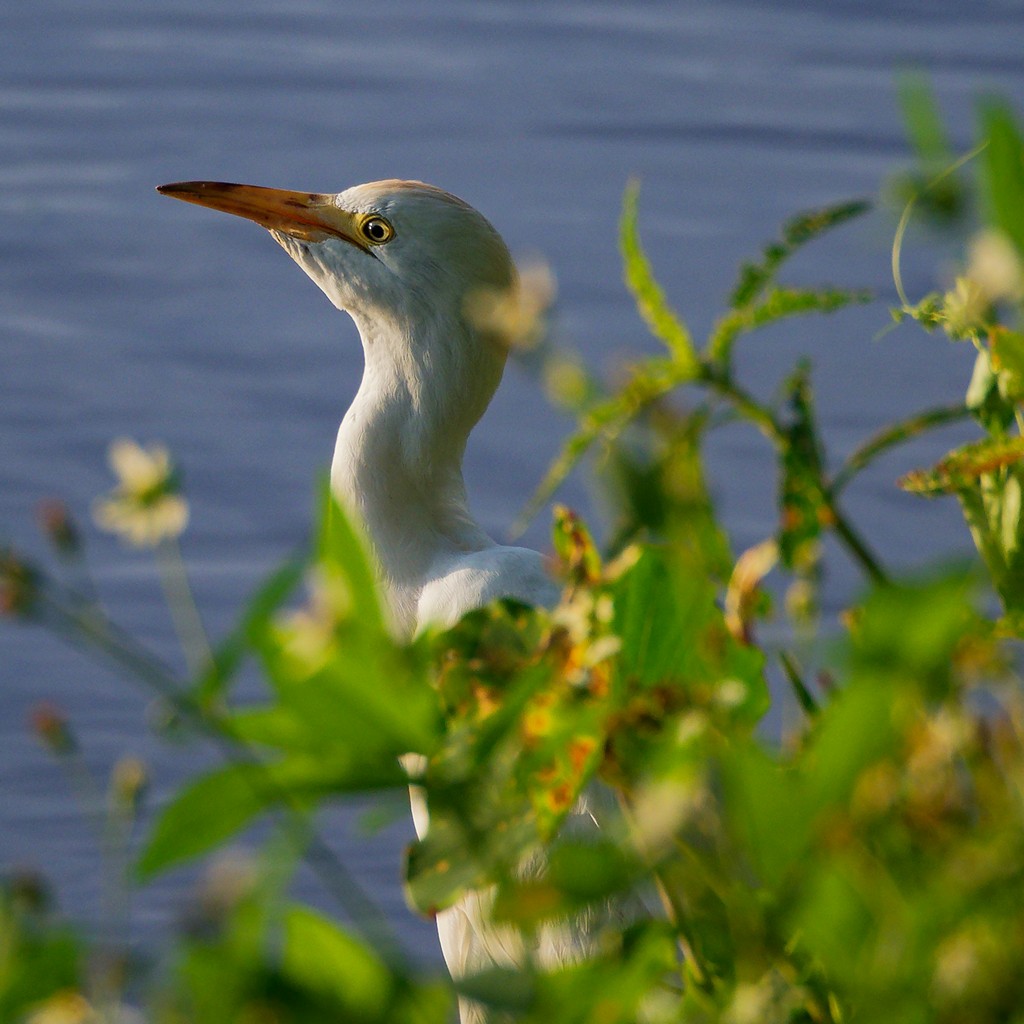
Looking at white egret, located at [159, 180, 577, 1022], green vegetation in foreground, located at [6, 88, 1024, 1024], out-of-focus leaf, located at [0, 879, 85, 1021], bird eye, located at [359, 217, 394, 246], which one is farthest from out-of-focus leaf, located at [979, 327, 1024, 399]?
bird eye, located at [359, 217, 394, 246]

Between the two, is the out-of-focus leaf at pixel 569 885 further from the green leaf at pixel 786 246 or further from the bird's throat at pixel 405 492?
the bird's throat at pixel 405 492

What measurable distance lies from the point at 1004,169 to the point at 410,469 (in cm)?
156

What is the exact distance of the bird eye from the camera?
1.99 metres

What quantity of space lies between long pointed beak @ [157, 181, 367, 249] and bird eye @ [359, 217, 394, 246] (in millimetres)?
43

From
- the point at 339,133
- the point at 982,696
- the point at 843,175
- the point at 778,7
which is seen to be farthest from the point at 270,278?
the point at 982,696

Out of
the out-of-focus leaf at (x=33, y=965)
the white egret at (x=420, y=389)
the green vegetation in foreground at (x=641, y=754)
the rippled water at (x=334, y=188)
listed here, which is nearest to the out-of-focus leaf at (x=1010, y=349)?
the green vegetation in foreground at (x=641, y=754)

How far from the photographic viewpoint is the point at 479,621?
1.51 ft

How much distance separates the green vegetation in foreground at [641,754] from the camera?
1.12 feet

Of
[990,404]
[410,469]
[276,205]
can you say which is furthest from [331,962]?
[276,205]

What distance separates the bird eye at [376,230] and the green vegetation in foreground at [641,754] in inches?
61.0

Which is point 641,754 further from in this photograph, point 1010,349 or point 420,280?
point 420,280

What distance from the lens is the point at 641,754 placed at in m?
0.43

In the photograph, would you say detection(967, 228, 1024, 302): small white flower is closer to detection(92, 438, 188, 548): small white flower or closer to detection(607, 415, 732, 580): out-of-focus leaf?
detection(607, 415, 732, 580): out-of-focus leaf

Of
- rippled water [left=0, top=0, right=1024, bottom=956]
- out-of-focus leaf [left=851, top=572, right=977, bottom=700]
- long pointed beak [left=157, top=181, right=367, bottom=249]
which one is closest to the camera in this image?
out-of-focus leaf [left=851, top=572, right=977, bottom=700]
